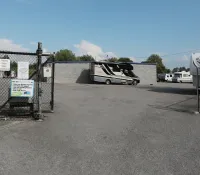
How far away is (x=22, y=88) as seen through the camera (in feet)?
28.3

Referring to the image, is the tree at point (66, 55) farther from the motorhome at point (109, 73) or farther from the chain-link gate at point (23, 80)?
the chain-link gate at point (23, 80)

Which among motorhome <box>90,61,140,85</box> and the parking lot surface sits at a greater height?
motorhome <box>90,61,140,85</box>

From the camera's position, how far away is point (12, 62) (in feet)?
29.0

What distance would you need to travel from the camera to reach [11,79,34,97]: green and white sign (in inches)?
337

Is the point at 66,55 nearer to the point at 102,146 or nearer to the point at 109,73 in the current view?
the point at 109,73

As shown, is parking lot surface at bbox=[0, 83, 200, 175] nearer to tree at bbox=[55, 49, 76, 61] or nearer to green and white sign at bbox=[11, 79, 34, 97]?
green and white sign at bbox=[11, 79, 34, 97]

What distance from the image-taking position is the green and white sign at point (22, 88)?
8.55 m

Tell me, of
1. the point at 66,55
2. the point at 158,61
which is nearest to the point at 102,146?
the point at 158,61

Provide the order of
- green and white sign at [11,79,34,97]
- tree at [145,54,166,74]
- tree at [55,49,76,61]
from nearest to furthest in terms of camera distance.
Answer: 1. green and white sign at [11,79,34,97]
2. tree at [145,54,166,74]
3. tree at [55,49,76,61]

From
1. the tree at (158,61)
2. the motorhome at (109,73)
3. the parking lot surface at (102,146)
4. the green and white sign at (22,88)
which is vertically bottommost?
the parking lot surface at (102,146)

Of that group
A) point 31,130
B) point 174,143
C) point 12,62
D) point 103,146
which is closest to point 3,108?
point 12,62

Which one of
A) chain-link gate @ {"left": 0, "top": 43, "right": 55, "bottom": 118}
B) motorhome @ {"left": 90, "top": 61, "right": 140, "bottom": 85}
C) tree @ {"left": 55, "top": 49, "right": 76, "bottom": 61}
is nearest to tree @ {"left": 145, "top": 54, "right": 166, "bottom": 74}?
tree @ {"left": 55, "top": 49, "right": 76, "bottom": 61}

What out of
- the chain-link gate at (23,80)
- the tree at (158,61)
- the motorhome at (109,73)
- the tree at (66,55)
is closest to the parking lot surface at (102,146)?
the chain-link gate at (23,80)

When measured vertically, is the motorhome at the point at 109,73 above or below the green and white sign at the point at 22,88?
above
